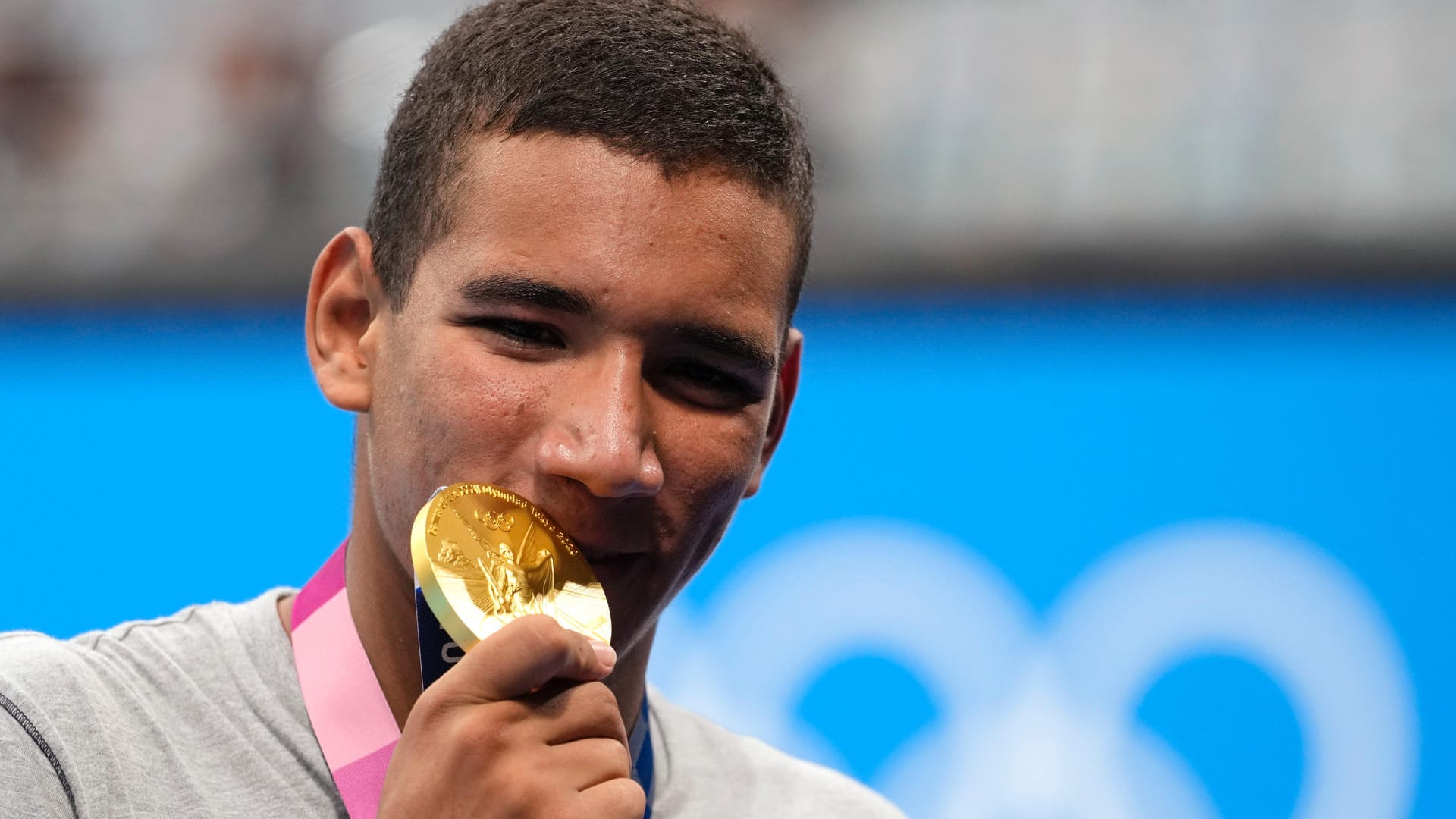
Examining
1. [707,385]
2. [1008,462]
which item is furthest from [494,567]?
[1008,462]

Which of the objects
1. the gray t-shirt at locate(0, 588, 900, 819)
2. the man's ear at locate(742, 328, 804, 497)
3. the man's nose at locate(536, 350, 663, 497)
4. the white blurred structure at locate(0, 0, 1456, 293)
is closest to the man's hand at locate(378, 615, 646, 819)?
the man's nose at locate(536, 350, 663, 497)

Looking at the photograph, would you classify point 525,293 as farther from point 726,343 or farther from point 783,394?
point 783,394

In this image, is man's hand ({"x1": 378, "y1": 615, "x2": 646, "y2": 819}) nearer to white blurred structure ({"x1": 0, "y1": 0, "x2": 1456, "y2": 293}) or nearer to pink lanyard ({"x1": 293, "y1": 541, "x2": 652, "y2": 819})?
pink lanyard ({"x1": 293, "y1": 541, "x2": 652, "y2": 819})

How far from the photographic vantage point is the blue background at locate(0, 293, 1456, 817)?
16.5 feet

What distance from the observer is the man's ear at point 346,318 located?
203 centimetres

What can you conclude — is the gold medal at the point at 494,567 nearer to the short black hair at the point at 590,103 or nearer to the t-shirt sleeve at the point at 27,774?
the short black hair at the point at 590,103

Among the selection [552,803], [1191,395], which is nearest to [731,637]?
[1191,395]

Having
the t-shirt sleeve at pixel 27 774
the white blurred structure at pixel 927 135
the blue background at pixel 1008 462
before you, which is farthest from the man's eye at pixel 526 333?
the white blurred structure at pixel 927 135

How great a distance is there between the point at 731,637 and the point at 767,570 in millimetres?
258

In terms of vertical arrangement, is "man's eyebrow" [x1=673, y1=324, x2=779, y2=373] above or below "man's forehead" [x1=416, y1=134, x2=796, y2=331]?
below

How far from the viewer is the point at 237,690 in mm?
1956

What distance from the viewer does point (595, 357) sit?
1.80m

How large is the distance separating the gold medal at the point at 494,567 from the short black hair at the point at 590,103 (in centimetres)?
38

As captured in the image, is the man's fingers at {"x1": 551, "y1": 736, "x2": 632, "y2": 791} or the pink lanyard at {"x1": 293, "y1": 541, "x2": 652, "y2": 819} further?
the pink lanyard at {"x1": 293, "y1": 541, "x2": 652, "y2": 819}
